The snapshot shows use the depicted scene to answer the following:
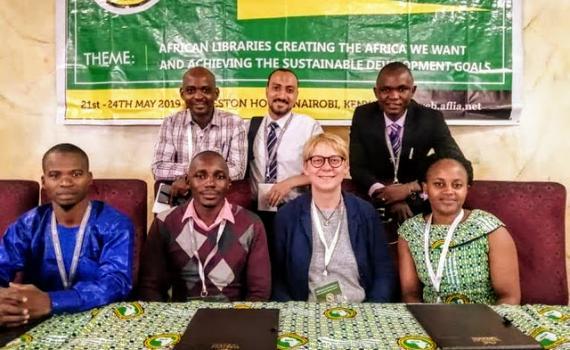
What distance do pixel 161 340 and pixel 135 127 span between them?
2.61 meters

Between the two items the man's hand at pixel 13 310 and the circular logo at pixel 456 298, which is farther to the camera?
the circular logo at pixel 456 298

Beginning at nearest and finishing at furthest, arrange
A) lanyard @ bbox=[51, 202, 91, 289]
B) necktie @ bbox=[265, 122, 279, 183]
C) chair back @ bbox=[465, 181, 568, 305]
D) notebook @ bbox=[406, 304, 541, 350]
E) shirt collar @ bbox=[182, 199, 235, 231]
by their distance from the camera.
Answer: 1. notebook @ bbox=[406, 304, 541, 350]
2. lanyard @ bbox=[51, 202, 91, 289]
3. shirt collar @ bbox=[182, 199, 235, 231]
4. chair back @ bbox=[465, 181, 568, 305]
5. necktie @ bbox=[265, 122, 279, 183]

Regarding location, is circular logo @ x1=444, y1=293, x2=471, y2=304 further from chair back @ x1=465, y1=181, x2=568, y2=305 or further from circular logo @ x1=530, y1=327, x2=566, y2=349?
circular logo @ x1=530, y1=327, x2=566, y2=349

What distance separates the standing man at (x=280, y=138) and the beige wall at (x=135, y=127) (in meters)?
0.78

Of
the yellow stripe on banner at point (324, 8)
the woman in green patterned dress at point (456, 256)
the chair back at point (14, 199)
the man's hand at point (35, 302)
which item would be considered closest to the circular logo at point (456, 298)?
the woman in green patterned dress at point (456, 256)

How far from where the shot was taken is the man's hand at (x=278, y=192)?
265 centimetres

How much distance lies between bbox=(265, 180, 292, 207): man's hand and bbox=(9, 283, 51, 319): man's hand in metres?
1.37

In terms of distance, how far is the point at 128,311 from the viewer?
1.46 m

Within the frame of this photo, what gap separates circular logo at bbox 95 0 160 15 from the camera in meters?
3.57

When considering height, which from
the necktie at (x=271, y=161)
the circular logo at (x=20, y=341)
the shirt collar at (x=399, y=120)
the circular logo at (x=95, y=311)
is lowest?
the circular logo at (x=20, y=341)

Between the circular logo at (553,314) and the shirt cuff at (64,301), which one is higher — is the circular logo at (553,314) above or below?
below

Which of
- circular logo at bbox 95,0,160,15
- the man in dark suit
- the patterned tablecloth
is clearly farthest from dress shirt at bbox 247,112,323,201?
the patterned tablecloth

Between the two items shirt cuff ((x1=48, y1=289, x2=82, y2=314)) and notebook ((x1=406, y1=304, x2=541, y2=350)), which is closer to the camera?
notebook ((x1=406, y1=304, x2=541, y2=350))

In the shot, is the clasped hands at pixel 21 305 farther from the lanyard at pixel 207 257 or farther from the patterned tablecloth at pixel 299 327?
the lanyard at pixel 207 257
